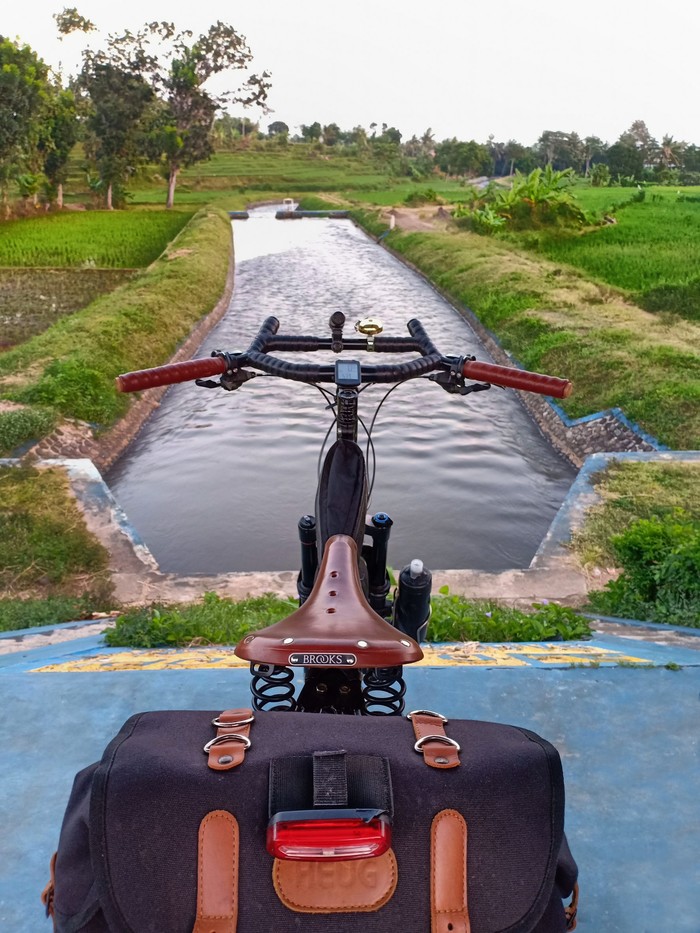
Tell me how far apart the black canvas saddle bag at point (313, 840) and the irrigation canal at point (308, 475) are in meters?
4.81

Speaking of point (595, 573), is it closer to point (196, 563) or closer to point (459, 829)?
point (196, 563)

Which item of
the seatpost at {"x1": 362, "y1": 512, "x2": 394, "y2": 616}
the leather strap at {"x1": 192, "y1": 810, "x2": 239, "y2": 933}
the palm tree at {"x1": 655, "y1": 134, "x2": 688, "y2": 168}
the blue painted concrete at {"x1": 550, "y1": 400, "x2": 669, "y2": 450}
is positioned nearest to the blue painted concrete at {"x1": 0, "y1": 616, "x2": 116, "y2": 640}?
the seatpost at {"x1": 362, "y1": 512, "x2": 394, "y2": 616}

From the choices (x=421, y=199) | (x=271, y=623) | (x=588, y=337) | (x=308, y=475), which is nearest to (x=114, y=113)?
(x=421, y=199)

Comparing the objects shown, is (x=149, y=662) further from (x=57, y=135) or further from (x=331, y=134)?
(x=331, y=134)

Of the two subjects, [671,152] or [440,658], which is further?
[671,152]

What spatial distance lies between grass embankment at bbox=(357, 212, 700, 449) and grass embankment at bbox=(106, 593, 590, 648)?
4276 millimetres

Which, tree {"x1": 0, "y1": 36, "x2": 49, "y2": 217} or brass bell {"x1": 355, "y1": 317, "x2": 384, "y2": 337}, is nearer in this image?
brass bell {"x1": 355, "y1": 317, "x2": 384, "y2": 337}

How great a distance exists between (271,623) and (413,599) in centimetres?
150

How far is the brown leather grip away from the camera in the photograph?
2.36 meters

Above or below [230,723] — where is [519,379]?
above

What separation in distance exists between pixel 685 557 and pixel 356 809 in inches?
133

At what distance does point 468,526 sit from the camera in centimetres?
692

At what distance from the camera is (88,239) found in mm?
21938

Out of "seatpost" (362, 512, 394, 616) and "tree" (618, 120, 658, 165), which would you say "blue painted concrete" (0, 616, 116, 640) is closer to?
"seatpost" (362, 512, 394, 616)
